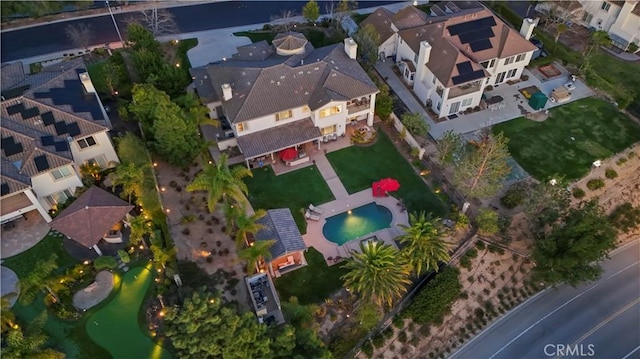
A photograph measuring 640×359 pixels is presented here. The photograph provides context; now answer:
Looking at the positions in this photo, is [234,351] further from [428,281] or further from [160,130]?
[160,130]

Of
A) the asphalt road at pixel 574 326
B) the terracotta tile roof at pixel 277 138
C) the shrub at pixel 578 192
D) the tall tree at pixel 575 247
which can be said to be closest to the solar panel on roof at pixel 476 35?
the shrub at pixel 578 192

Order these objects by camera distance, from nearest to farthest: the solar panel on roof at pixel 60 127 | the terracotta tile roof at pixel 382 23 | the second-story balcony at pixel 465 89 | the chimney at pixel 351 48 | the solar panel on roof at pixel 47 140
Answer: the solar panel on roof at pixel 47 140 < the solar panel on roof at pixel 60 127 < the chimney at pixel 351 48 < the second-story balcony at pixel 465 89 < the terracotta tile roof at pixel 382 23

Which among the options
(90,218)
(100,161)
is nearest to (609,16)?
(100,161)

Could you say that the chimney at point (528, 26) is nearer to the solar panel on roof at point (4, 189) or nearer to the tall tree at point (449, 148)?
the tall tree at point (449, 148)

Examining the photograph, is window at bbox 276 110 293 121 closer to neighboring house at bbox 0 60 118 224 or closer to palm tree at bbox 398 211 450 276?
neighboring house at bbox 0 60 118 224

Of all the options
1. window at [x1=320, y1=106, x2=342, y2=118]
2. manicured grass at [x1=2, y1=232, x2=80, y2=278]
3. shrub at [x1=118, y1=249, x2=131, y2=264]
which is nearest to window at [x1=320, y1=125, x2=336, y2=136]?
window at [x1=320, y1=106, x2=342, y2=118]

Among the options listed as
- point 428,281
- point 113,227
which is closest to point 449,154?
point 428,281
